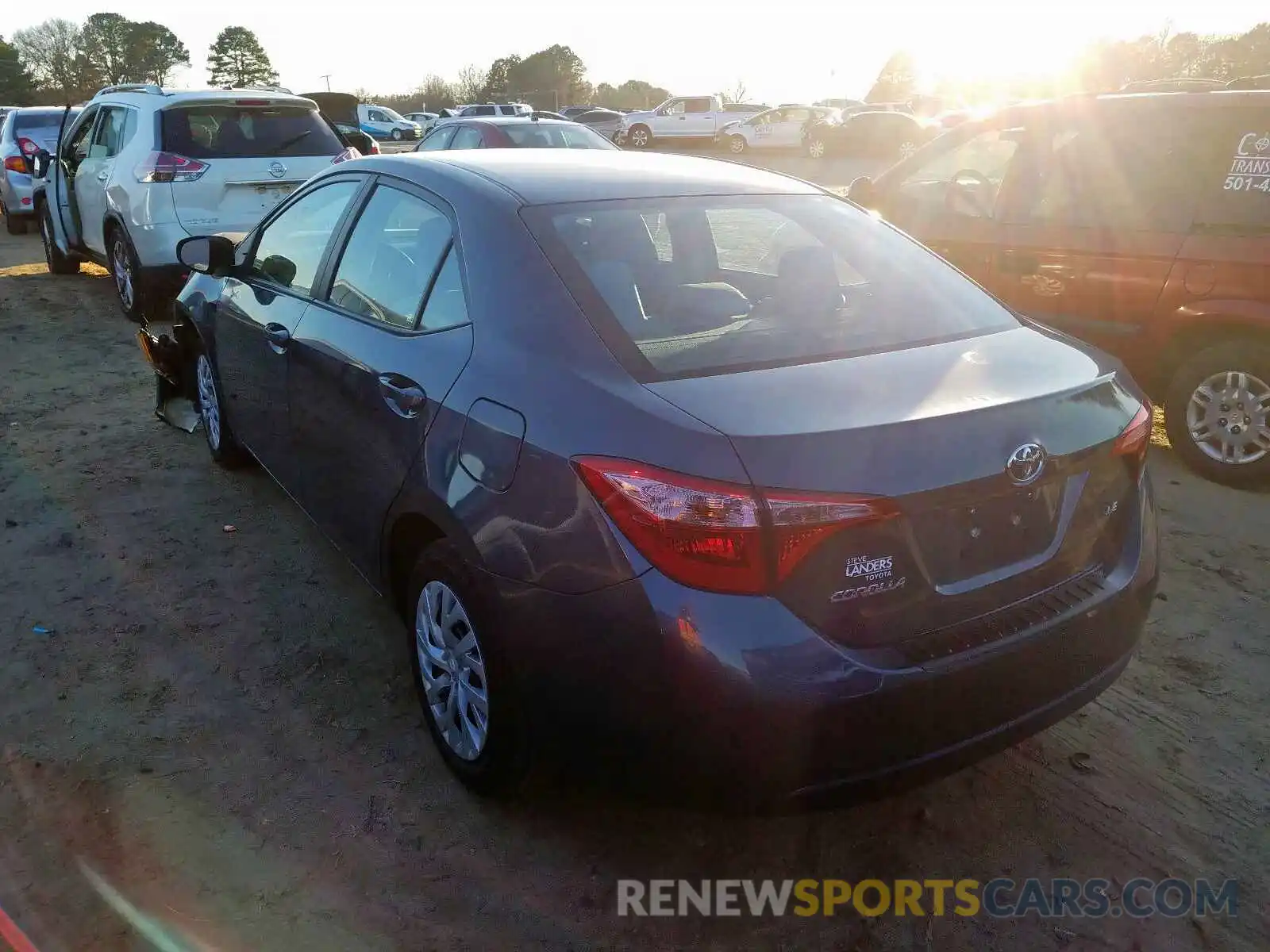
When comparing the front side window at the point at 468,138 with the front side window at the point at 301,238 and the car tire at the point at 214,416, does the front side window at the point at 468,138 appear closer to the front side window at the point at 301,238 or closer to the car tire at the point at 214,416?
the car tire at the point at 214,416

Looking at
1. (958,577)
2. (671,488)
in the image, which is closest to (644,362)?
(671,488)

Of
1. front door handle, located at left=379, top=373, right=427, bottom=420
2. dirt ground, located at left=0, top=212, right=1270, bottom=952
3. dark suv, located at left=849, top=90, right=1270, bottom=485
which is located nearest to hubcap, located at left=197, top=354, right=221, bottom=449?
dirt ground, located at left=0, top=212, right=1270, bottom=952

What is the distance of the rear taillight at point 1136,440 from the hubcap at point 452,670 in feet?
5.49

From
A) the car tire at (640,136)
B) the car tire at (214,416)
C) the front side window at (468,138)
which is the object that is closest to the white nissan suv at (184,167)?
the car tire at (214,416)

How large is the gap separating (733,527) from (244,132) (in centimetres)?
748

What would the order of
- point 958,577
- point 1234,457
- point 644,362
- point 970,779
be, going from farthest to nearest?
point 1234,457
point 970,779
point 644,362
point 958,577

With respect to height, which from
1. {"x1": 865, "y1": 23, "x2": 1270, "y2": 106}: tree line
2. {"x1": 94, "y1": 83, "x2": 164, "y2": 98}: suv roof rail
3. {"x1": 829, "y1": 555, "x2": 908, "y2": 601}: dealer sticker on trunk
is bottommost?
{"x1": 829, "y1": 555, "x2": 908, "y2": 601}: dealer sticker on trunk

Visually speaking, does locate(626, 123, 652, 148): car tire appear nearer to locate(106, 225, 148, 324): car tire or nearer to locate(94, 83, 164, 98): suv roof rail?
locate(94, 83, 164, 98): suv roof rail

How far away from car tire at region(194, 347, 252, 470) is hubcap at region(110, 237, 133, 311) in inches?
142

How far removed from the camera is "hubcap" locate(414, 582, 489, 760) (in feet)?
8.57

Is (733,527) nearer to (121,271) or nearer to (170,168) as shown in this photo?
(170,168)

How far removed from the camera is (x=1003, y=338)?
275 centimetres

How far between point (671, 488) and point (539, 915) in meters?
1.17

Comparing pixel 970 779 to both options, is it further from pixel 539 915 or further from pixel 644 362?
pixel 644 362
